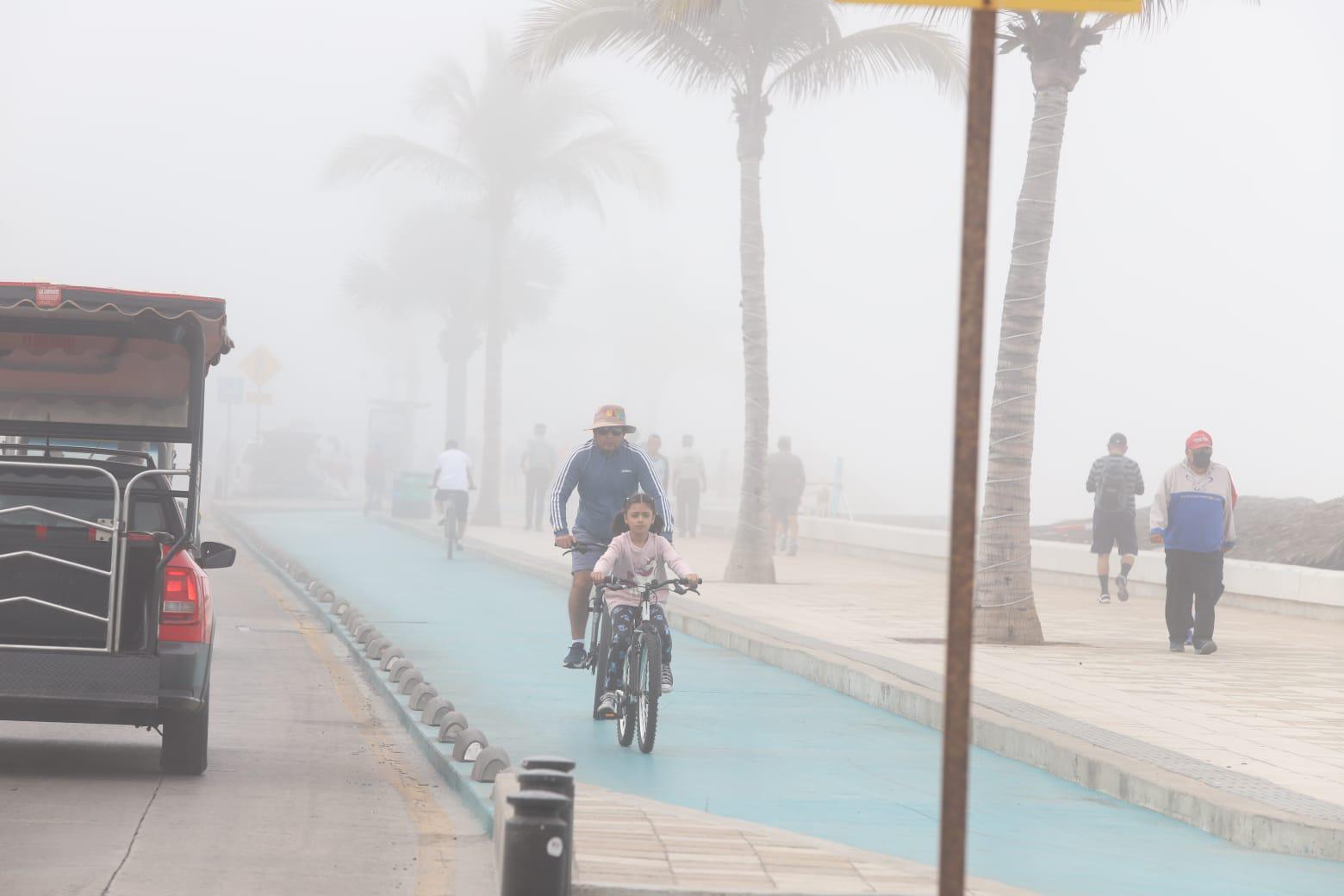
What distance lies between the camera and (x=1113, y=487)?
21375 millimetres

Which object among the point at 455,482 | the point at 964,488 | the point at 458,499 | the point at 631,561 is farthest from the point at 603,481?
the point at 455,482

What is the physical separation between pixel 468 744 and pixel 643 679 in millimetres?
1177

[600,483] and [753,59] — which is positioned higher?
[753,59]

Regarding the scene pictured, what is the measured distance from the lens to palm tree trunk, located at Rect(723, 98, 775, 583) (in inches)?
908

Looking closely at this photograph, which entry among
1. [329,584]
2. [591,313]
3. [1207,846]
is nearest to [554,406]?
[591,313]

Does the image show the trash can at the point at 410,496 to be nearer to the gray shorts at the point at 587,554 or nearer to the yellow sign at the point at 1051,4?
the gray shorts at the point at 587,554

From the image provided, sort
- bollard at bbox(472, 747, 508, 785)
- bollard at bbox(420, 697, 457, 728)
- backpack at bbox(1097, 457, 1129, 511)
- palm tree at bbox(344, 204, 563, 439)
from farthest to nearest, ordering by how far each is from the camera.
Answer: palm tree at bbox(344, 204, 563, 439), backpack at bbox(1097, 457, 1129, 511), bollard at bbox(420, 697, 457, 728), bollard at bbox(472, 747, 508, 785)

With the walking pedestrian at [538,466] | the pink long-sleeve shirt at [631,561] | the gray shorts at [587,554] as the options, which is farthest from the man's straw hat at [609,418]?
the walking pedestrian at [538,466]

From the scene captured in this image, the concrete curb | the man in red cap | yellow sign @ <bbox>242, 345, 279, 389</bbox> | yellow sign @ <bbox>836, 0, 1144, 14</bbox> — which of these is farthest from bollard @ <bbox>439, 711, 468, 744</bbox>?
yellow sign @ <bbox>242, 345, 279, 389</bbox>

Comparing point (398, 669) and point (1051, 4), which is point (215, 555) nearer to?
point (398, 669)

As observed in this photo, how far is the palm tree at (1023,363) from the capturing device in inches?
626

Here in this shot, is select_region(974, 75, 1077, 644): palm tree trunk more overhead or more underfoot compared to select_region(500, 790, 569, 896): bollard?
more overhead

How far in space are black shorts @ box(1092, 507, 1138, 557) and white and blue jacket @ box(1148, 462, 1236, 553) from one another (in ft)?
19.2

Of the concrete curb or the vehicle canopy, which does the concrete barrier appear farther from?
the vehicle canopy
